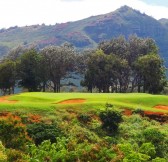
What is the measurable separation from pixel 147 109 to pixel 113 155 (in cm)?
2213

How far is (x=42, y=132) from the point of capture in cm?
3759

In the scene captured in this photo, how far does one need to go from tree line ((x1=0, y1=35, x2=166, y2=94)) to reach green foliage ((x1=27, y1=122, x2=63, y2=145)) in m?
55.4

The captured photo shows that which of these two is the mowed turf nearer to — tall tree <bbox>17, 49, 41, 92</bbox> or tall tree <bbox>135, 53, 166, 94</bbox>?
tall tree <bbox>135, 53, 166, 94</bbox>

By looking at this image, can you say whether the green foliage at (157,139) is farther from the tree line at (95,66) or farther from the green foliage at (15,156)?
the tree line at (95,66)

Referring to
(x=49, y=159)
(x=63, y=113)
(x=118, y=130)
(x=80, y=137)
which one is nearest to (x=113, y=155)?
(x=49, y=159)

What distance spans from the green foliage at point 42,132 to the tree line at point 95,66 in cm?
5539

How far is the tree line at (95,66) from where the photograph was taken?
9400cm

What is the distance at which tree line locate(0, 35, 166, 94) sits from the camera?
94.0 meters

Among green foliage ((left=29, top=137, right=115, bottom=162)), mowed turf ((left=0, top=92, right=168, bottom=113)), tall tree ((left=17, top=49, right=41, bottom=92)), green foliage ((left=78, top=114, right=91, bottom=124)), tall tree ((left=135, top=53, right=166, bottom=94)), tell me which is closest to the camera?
green foliage ((left=29, top=137, right=115, bottom=162))

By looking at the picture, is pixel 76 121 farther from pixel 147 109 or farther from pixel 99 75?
pixel 99 75

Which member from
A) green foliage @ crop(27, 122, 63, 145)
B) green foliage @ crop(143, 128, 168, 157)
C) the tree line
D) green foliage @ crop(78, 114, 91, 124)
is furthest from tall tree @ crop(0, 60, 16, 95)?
green foliage @ crop(143, 128, 168, 157)

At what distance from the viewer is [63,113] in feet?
153

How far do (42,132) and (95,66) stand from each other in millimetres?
62540

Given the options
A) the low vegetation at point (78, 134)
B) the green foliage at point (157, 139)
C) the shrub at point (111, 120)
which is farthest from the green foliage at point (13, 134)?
the shrub at point (111, 120)
